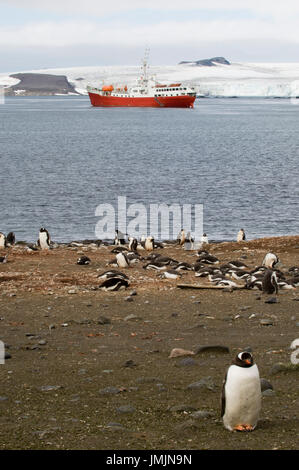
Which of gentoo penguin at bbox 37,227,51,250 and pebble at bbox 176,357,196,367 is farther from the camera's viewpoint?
gentoo penguin at bbox 37,227,51,250

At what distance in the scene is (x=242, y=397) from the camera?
Answer: 230 inches

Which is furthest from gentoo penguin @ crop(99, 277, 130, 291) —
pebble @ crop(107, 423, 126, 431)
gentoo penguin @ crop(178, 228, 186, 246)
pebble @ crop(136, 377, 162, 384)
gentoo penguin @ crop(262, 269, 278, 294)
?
gentoo penguin @ crop(178, 228, 186, 246)

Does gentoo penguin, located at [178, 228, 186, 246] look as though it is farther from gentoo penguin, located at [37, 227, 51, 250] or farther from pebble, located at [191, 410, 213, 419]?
pebble, located at [191, 410, 213, 419]

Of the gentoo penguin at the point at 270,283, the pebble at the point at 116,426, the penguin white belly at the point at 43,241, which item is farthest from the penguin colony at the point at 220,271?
the pebble at the point at 116,426

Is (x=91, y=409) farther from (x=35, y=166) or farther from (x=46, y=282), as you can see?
(x=35, y=166)

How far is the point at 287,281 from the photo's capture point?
12.8 meters

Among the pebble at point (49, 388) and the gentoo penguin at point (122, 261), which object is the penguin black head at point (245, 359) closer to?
the pebble at point (49, 388)

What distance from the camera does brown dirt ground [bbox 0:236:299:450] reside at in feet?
19.1

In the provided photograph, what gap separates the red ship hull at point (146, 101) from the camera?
15450 cm

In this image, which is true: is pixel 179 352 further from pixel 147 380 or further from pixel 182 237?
pixel 182 237

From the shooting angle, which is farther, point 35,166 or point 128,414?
point 35,166
